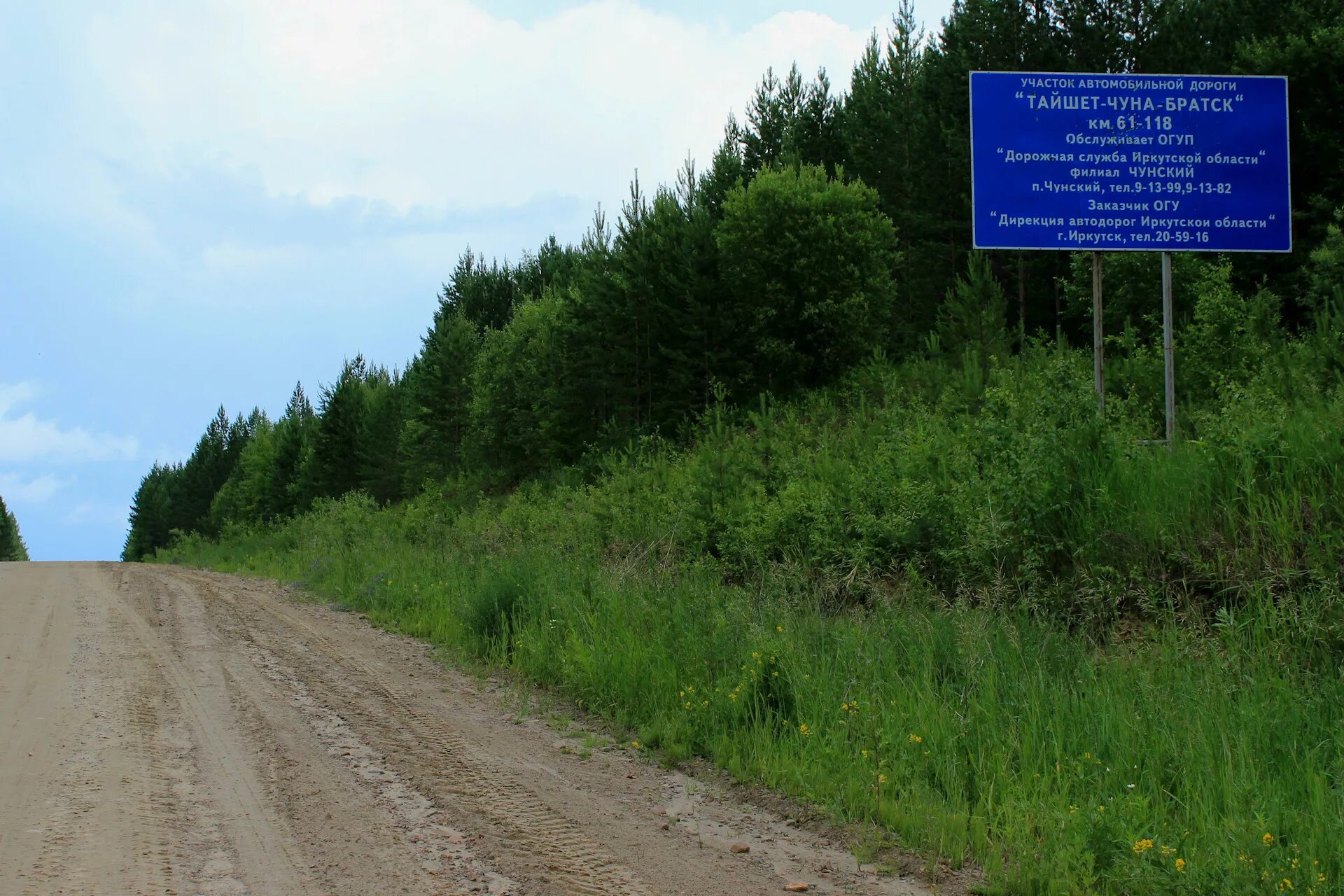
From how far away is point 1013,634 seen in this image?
7477mm

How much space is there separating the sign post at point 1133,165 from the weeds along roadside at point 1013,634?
2057 mm

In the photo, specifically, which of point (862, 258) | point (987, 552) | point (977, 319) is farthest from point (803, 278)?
point (987, 552)

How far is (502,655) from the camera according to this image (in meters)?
10.4

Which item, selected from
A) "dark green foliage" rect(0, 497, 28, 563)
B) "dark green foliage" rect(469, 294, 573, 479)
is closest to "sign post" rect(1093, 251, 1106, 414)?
"dark green foliage" rect(469, 294, 573, 479)

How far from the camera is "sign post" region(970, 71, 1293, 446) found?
11.8 metres

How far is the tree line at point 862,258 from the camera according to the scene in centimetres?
2519

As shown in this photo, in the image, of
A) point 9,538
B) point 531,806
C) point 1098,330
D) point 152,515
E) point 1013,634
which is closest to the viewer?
point 531,806

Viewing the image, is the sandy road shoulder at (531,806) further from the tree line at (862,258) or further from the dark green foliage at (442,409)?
the dark green foliage at (442,409)

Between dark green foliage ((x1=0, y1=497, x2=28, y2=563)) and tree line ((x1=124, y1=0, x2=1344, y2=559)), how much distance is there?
365ft

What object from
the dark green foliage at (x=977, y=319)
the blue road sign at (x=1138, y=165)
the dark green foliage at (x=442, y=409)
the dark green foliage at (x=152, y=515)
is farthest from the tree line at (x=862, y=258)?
the dark green foliage at (x=152, y=515)

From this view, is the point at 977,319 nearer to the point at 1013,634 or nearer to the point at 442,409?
the point at 1013,634

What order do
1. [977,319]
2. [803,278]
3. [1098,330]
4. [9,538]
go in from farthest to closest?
[9,538]
[803,278]
[977,319]
[1098,330]

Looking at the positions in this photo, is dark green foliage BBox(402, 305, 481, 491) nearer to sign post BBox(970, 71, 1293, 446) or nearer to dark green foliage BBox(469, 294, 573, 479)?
dark green foliage BBox(469, 294, 573, 479)

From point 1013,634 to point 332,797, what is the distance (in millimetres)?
5087
